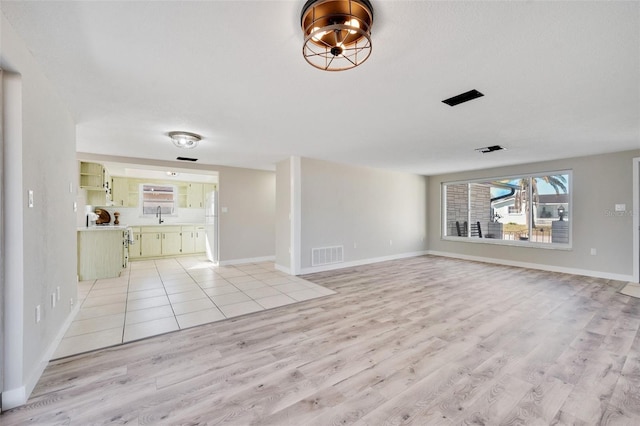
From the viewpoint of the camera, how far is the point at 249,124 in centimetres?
330

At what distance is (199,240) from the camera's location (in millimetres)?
7465

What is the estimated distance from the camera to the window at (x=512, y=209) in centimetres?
544

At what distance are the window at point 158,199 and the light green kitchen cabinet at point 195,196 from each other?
43cm

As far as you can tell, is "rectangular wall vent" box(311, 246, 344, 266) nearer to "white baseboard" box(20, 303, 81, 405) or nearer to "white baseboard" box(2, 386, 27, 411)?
"white baseboard" box(20, 303, 81, 405)

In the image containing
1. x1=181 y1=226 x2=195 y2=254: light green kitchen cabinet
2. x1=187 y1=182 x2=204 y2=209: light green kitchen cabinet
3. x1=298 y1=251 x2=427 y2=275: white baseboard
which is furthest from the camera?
x1=187 y1=182 x2=204 y2=209: light green kitchen cabinet

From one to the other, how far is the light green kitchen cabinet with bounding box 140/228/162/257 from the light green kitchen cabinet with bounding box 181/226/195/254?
0.56m

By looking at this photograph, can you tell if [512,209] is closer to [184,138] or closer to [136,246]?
[184,138]

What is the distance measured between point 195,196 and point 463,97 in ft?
24.3

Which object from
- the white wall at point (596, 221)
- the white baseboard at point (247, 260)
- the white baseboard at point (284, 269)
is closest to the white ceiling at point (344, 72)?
the white wall at point (596, 221)

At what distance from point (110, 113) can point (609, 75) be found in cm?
463

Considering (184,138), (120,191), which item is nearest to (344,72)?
(184,138)

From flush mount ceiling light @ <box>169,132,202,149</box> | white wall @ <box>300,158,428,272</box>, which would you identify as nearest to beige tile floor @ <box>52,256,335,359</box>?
white wall @ <box>300,158,428,272</box>

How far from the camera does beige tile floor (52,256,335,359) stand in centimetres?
267

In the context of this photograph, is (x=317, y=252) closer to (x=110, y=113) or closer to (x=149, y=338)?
(x=149, y=338)
